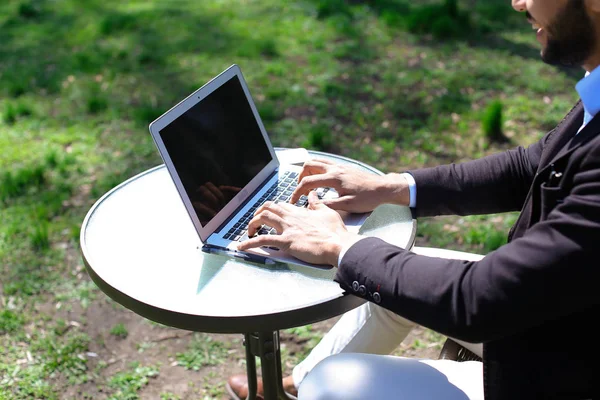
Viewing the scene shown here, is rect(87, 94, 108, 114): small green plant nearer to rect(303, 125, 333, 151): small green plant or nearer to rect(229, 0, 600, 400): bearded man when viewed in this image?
rect(303, 125, 333, 151): small green plant

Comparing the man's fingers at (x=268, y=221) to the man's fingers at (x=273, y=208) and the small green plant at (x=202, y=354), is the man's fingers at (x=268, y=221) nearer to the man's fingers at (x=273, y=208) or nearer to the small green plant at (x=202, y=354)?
the man's fingers at (x=273, y=208)

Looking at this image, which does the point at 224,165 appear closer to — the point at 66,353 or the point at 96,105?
the point at 66,353

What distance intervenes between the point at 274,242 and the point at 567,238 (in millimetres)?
717

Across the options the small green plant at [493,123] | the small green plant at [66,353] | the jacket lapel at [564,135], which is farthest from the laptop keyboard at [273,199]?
the small green plant at [493,123]

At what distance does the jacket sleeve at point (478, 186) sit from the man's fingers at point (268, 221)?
51 cm

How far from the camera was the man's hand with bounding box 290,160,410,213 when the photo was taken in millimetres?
2010

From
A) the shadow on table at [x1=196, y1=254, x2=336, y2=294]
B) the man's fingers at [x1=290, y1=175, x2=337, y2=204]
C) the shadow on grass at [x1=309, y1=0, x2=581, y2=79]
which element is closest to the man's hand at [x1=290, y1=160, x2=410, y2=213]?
the man's fingers at [x1=290, y1=175, x2=337, y2=204]

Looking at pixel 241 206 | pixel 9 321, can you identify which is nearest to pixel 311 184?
pixel 241 206

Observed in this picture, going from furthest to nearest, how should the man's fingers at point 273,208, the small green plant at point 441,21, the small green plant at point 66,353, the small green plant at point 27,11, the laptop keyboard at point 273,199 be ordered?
the small green plant at point 27,11
the small green plant at point 441,21
the small green plant at point 66,353
the laptop keyboard at point 273,199
the man's fingers at point 273,208

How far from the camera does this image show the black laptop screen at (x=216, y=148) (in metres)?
A: 1.88

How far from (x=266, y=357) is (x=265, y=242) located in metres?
0.45

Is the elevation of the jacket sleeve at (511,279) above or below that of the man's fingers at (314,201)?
above

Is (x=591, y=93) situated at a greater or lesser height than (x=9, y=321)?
greater

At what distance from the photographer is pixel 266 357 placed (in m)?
2.03
